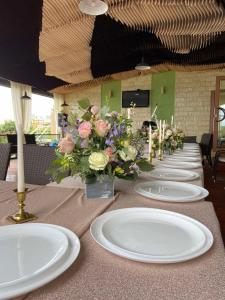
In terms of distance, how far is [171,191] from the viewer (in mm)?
1177

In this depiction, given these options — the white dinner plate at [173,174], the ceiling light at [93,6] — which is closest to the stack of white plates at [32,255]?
the white dinner plate at [173,174]

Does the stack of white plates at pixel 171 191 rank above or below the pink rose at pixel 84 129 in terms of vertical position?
below

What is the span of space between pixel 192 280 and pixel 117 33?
5045 mm

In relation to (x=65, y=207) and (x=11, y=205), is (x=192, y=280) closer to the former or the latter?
(x=65, y=207)

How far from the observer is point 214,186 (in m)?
4.30

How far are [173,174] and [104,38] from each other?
14.0ft

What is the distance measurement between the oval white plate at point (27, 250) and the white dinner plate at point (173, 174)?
3.05 ft

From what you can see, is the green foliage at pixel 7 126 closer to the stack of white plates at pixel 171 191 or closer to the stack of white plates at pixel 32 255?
the stack of white plates at pixel 171 191

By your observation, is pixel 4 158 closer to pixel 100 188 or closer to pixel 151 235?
pixel 100 188

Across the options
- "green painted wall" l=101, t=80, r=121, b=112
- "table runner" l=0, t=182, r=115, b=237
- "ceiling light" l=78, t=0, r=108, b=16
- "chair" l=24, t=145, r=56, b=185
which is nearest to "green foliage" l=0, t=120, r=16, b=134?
"green painted wall" l=101, t=80, r=121, b=112

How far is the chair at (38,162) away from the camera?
1947 millimetres

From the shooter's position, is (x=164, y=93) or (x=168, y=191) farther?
(x=164, y=93)

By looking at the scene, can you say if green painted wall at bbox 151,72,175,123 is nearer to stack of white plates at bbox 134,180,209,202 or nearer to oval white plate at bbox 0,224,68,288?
stack of white plates at bbox 134,180,209,202

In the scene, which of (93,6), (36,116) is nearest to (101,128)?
(93,6)
